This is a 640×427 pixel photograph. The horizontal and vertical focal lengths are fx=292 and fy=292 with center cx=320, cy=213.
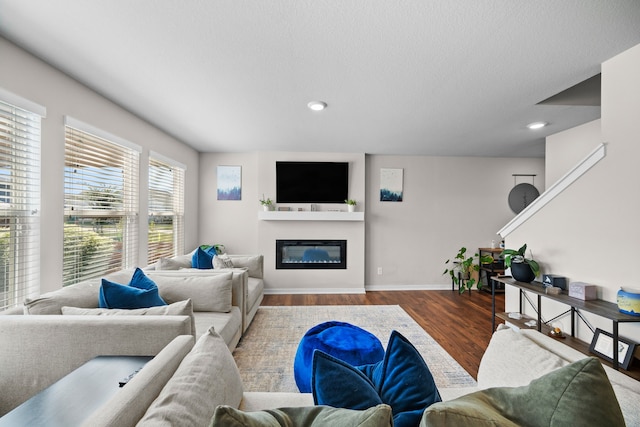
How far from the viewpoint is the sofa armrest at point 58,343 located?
4.60 feet

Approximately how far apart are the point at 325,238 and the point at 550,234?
3.12m

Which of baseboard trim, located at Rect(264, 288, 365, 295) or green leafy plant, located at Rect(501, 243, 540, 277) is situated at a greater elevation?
green leafy plant, located at Rect(501, 243, 540, 277)

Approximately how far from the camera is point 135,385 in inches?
31.7

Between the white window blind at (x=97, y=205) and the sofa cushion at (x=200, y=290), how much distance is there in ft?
1.97

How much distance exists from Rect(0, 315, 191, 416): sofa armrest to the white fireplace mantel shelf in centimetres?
335

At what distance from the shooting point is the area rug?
2.29 m

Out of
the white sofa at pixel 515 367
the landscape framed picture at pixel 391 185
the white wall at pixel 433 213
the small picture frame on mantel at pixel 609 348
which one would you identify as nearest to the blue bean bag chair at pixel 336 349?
the white sofa at pixel 515 367

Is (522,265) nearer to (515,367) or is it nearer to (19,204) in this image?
(515,367)

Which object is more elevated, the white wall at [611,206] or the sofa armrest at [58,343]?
the white wall at [611,206]

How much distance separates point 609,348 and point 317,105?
289cm

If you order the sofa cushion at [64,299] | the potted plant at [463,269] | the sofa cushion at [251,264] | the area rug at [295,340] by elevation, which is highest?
the sofa cushion at [64,299]

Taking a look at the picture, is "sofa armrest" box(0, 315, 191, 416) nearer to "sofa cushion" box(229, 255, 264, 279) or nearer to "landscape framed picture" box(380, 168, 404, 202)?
"sofa cushion" box(229, 255, 264, 279)

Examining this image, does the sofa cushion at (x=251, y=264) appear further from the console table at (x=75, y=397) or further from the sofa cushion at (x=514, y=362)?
the sofa cushion at (x=514, y=362)

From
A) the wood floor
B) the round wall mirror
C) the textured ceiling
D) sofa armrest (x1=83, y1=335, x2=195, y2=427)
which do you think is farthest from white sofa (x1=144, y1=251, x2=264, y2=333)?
the round wall mirror
